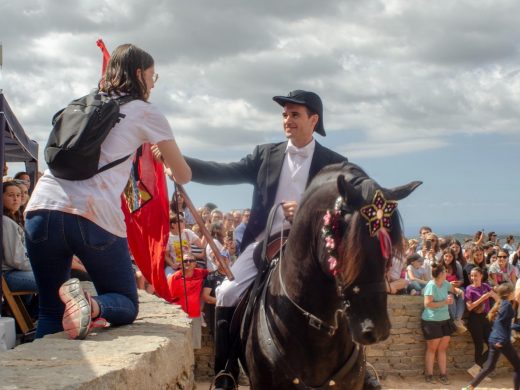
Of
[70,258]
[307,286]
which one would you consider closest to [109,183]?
[70,258]

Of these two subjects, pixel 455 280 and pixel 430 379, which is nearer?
pixel 455 280

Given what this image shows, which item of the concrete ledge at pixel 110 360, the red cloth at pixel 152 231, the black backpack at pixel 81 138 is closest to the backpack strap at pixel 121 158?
the black backpack at pixel 81 138

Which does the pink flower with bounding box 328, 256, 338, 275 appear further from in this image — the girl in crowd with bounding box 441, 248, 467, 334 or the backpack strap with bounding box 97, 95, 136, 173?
the girl in crowd with bounding box 441, 248, 467, 334

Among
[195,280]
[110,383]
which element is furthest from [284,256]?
[195,280]

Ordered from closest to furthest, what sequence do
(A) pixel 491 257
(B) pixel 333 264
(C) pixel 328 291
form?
1. (B) pixel 333 264
2. (C) pixel 328 291
3. (A) pixel 491 257

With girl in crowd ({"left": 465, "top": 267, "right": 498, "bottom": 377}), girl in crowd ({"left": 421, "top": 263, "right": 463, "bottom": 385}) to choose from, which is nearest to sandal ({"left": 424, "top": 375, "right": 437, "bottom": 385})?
girl in crowd ({"left": 421, "top": 263, "right": 463, "bottom": 385})

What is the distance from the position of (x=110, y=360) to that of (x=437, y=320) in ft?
39.0

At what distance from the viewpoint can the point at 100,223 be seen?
3672mm

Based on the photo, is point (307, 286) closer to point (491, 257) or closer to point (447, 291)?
point (447, 291)

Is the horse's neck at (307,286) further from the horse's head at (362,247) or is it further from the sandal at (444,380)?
the sandal at (444,380)

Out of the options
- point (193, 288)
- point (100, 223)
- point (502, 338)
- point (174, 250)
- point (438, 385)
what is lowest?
point (438, 385)

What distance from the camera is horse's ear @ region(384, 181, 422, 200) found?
438cm

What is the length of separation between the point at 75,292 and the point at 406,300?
37.7 feet

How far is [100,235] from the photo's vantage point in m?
3.68
